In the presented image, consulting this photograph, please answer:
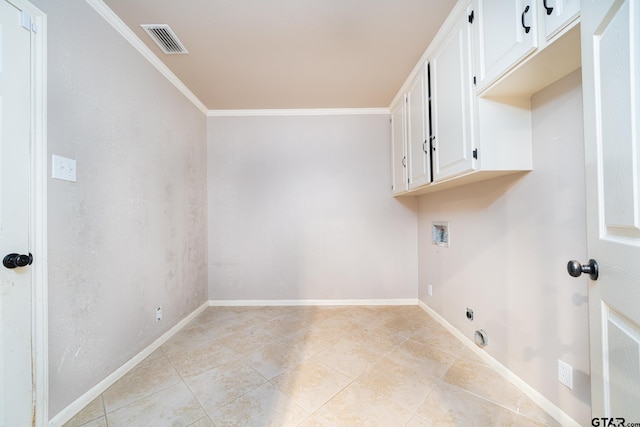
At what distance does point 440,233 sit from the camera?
2.42 metres

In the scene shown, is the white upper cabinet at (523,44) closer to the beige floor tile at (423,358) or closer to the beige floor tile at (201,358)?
the beige floor tile at (423,358)

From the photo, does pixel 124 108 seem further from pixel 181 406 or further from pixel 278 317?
pixel 278 317

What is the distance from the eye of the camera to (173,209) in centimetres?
227

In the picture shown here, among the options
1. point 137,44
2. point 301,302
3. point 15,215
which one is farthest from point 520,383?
point 137,44

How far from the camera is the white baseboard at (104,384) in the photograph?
1.24 metres

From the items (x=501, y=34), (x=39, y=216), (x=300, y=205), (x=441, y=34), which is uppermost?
(x=441, y=34)

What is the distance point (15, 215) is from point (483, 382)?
2.68m

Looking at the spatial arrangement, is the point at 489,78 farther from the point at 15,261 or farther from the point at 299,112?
the point at 15,261

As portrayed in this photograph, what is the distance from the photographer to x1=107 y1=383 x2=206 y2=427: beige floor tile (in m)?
1.25

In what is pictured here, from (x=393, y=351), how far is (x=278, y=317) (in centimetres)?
124

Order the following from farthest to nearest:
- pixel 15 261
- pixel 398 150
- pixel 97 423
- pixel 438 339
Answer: pixel 398 150 → pixel 438 339 → pixel 97 423 → pixel 15 261

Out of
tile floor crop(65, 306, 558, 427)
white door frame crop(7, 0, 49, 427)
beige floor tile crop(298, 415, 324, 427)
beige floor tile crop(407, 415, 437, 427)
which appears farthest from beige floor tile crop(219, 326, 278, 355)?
beige floor tile crop(407, 415, 437, 427)

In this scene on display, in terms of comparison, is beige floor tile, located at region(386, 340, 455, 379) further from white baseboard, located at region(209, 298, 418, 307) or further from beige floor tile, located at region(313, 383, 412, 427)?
white baseboard, located at region(209, 298, 418, 307)

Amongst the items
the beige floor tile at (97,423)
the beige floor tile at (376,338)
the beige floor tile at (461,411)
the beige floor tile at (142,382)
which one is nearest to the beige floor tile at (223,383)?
the beige floor tile at (142,382)
